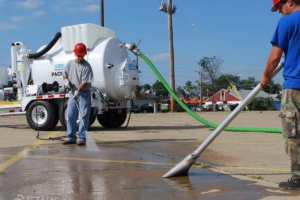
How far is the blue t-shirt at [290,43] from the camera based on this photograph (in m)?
3.90

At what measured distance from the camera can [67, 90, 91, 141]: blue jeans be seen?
8.03m

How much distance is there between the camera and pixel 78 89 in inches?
321

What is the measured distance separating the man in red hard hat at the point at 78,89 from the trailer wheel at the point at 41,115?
11.6ft

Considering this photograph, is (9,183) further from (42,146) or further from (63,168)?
(42,146)

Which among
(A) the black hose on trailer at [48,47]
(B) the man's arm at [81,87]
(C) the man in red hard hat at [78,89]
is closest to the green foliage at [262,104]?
(A) the black hose on trailer at [48,47]

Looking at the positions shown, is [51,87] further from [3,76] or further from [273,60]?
[273,60]

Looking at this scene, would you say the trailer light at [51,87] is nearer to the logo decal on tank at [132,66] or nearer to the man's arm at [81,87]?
the logo decal on tank at [132,66]

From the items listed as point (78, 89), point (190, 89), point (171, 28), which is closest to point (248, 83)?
point (190, 89)

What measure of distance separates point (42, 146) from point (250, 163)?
3946 mm

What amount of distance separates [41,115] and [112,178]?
25.3 ft

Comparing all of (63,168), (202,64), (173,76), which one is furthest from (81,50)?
(202,64)

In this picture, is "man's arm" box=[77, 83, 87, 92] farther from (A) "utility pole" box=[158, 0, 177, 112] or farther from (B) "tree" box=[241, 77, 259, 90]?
(B) "tree" box=[241, 77, 259, 90]

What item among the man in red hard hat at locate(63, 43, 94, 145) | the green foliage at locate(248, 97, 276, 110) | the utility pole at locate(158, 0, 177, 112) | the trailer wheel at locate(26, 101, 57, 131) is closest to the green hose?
the man in red hard hat at locate(63, 43, 94, 145)

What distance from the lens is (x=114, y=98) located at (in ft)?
40.6
